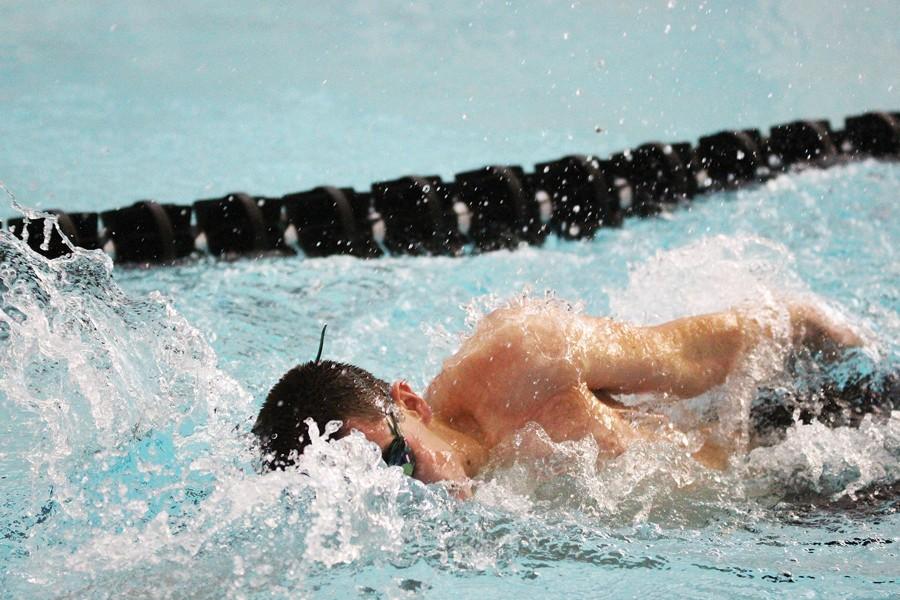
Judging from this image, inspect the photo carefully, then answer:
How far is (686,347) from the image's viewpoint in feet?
8.13

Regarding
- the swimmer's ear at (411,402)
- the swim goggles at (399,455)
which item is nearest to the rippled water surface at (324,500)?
the swim goggles at (399,455)

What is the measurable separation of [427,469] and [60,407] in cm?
88

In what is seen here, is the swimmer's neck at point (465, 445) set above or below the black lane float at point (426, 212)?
below

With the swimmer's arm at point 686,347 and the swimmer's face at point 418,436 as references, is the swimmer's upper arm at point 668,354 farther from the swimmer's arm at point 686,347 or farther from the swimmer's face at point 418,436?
the swimmer's face at point 418,436

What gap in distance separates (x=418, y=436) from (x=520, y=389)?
0.95 ft

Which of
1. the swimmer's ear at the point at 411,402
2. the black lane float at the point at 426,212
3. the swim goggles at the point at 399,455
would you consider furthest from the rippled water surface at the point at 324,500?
the black lane float at the point at 426,212

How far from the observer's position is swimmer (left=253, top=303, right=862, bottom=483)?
6.63 feet

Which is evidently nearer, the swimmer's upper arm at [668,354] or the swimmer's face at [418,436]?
the swimmer's face at [418,436]

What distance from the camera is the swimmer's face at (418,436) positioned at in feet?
6.61

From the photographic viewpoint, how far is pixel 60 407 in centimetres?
228

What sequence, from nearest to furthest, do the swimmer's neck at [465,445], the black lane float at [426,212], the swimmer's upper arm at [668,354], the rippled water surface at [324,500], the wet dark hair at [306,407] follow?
the rippled water surface at [324,500] → the wet dark hair at [306,407] → the swimmer's neck at [465,445] → the swimmer's upper arm at [668,354] → the black lane float at [426,212]

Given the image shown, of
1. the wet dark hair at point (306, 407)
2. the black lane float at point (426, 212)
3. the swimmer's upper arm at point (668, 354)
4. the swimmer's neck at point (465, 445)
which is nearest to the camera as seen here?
the wet dark hair at point (306, 407)

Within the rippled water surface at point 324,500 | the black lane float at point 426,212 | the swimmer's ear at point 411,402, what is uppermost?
the black lane float at point 426,212

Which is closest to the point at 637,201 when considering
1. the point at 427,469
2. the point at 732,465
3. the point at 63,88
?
the point at 732,465
